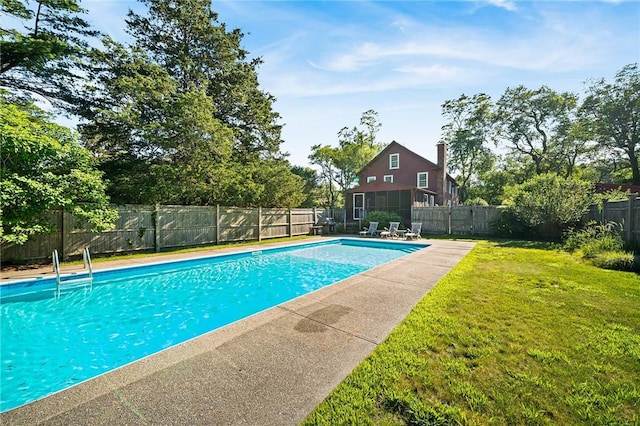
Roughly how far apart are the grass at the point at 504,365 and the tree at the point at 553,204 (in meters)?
8.53

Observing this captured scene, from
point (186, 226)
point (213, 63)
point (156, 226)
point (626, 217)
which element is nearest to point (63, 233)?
point (156, 226)

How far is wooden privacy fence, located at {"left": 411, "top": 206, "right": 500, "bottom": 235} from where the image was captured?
15812 millimetres

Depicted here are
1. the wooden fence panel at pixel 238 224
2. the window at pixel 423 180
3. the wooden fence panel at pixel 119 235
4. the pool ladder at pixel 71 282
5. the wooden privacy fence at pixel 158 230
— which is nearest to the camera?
the pool ladder at pixel 71 282

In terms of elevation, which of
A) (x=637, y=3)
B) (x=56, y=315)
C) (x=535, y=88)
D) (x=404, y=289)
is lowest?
(x=56, y=315)

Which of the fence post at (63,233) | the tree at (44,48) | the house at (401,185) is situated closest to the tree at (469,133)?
the house at (401,185)

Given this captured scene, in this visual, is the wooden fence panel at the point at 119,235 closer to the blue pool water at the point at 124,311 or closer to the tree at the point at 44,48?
the blue pool water at the point at 124,311

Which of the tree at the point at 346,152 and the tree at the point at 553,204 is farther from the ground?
the tree at the point at 346,152

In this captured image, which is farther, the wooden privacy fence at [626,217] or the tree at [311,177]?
the tree at [311,177]

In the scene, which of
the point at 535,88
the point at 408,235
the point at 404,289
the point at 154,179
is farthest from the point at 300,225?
the point at 535,88

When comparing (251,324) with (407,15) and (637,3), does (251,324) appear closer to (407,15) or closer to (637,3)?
(407,15)

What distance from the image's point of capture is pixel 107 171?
1266 centimetres

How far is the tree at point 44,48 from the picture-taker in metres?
10.2

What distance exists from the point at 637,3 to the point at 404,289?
9021 mm

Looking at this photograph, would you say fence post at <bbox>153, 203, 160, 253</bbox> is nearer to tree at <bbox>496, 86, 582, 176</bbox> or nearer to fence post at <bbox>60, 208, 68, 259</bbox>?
fence post at <bbox>60, 208, 68, 259</bbox>
